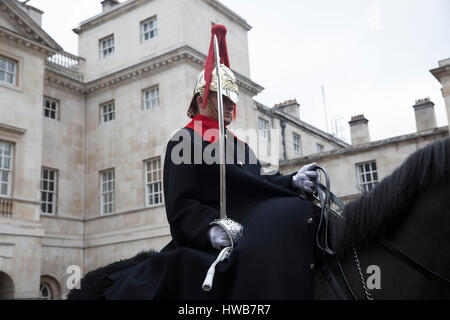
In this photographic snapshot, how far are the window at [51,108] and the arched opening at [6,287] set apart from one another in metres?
8.70

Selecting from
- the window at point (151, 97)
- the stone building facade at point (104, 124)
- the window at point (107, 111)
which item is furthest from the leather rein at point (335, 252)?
the window at point (107, 111)

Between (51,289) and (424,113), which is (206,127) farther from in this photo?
(424,113)

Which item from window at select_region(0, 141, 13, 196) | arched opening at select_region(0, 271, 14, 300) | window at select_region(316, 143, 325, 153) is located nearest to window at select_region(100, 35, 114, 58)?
window at select_region(0, 141, 13, 196)

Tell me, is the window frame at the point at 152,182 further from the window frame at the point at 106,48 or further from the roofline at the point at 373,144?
the window frame at the point at 106,48

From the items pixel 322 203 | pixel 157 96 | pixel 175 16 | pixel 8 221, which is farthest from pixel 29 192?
pixel 322 203

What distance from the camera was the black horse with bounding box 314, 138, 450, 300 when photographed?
2.39 m

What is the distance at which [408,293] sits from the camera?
2.40m

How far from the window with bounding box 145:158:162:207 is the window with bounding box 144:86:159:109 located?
2.74m

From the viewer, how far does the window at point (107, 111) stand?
81.4 ft

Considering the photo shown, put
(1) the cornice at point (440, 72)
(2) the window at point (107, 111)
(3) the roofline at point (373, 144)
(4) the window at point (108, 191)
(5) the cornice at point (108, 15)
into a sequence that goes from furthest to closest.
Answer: (5) the cornice at point (108, 15), (2) the window at point (107, 111), (4) the window at point (108, 191), (3) the roofline at point (373, 144), (1) the cornice at point (440, 72)

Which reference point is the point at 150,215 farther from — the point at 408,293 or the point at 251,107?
the point at 408,293

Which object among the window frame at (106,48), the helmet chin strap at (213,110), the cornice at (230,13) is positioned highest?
the cornice at (230,13)

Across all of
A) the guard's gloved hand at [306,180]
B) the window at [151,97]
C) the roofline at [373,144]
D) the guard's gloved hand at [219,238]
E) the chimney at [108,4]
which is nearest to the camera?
the guard's gloved hand at [219,238]

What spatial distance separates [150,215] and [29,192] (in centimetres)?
539
